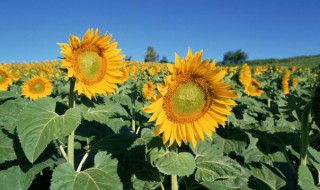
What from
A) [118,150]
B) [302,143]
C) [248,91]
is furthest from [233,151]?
[248,91]

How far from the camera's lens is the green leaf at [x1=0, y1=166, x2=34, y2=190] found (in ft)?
8.08

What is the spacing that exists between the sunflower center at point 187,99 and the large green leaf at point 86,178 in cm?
66

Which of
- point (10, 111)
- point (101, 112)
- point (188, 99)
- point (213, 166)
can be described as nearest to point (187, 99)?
point (188, 99)

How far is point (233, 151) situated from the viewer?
12.9 ft

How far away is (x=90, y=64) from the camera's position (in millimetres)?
2629

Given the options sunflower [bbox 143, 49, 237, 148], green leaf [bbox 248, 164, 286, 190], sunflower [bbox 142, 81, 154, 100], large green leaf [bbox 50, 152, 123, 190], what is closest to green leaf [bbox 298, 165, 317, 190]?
green leaf [bbox 248, 164, 286, 190]

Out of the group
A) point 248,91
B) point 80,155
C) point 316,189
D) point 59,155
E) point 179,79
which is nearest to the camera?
point 179,79

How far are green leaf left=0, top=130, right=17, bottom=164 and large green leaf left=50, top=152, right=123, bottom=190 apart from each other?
1.47ft

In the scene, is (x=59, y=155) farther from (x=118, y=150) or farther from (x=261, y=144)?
(x=261, y=144)

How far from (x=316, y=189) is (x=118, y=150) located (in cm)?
156

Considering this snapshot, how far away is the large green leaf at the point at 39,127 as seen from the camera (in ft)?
6.98

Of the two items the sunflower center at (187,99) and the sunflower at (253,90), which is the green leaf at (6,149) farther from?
the sunflower at (253,90)

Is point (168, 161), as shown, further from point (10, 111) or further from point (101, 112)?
point (10, 111)

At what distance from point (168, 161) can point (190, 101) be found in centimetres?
46
